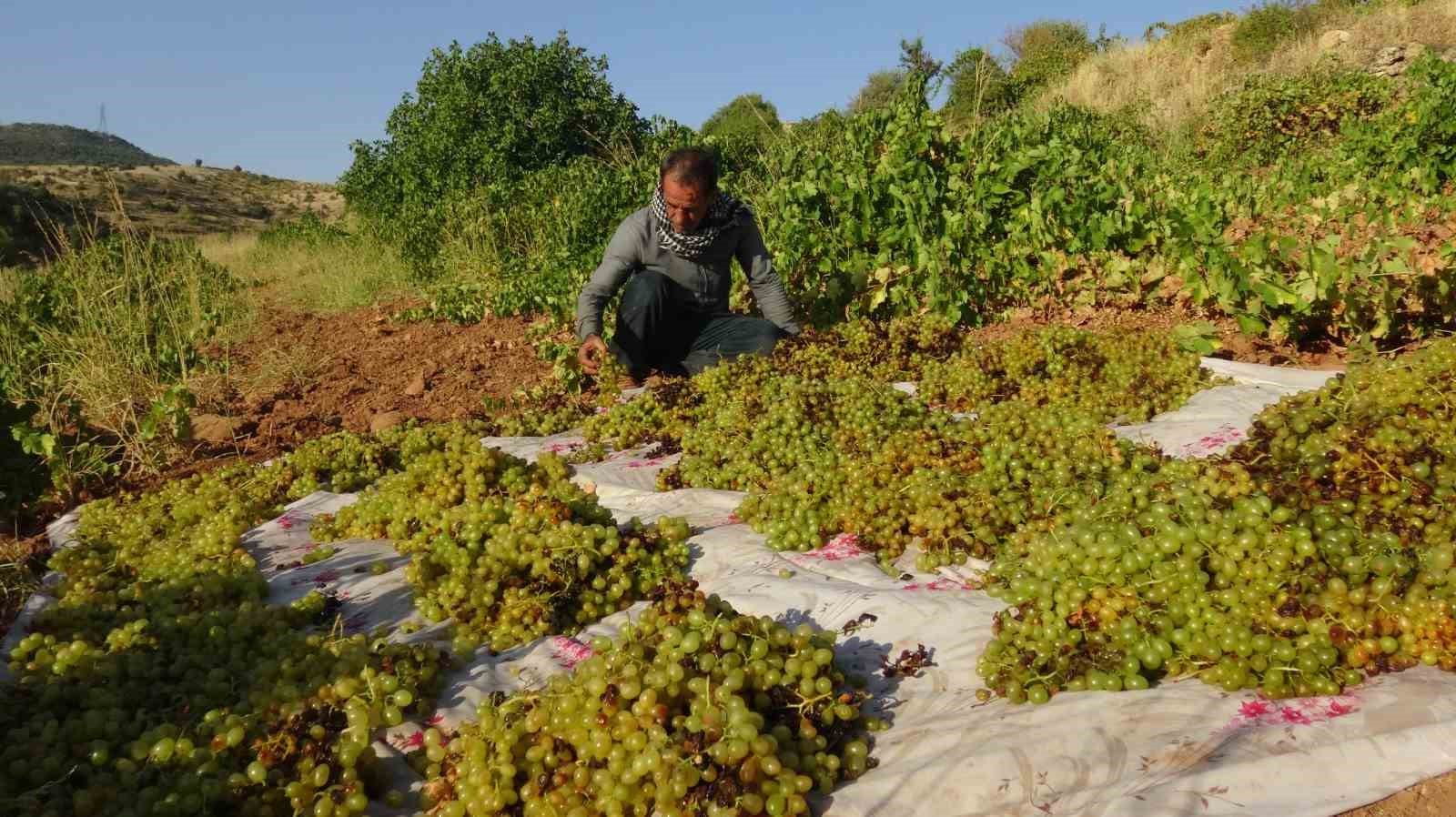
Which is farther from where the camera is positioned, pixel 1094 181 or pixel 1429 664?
pixel 1094 181

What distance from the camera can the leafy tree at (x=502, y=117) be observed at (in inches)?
707

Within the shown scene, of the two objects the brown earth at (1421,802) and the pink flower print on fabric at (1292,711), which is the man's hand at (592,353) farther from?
the brown earth at (1421,802)

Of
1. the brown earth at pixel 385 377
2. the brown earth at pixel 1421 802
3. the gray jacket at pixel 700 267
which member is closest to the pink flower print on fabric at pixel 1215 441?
the brown earth at pixel 385 377

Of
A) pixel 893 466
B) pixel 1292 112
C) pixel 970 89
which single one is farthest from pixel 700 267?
pixel 970 89

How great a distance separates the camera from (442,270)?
1402 centimetres

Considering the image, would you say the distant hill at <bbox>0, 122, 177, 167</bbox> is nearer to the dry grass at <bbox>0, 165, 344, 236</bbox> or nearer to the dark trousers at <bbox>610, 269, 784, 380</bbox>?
the dry grass at <bbox>0, 165, 344, 236</bbox>

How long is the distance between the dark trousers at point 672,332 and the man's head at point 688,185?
1.93ft

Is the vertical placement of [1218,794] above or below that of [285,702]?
above

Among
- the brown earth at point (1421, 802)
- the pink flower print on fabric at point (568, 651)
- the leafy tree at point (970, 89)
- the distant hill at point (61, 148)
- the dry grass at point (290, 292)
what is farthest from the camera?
the distant hill at point (61, 148)

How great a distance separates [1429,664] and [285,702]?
3046mm

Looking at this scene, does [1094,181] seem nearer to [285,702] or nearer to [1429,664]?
[1429,664]

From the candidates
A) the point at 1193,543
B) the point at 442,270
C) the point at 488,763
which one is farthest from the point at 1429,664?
the point at 442,270

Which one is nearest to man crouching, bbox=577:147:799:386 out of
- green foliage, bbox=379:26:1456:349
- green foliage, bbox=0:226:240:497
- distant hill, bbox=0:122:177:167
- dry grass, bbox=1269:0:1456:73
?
green foliage, bbox=379:26:1456:349

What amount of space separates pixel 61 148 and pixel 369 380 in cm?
7131
